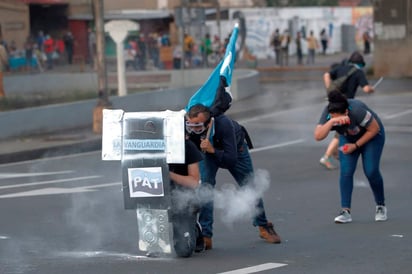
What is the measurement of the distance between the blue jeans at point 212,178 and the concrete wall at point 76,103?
38.6 ft

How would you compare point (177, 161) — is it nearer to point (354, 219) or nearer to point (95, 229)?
point (95, 229)

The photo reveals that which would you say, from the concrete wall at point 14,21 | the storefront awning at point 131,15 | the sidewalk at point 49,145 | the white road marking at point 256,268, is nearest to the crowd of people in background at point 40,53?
the concrete wall at point 14,21

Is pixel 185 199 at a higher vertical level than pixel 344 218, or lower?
higher

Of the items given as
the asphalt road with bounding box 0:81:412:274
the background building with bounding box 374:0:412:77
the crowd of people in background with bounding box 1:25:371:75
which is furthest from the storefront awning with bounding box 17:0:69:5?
the asphalt road with bounding box 0:81:412:274

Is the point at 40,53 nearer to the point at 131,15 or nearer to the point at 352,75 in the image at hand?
the point at 131,15

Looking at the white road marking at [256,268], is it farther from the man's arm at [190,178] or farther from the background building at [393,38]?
the background building at [393,38]

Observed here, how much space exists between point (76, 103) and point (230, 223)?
12692mm

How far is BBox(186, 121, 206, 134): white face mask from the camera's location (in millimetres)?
8570

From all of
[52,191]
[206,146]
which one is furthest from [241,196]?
[52,191]

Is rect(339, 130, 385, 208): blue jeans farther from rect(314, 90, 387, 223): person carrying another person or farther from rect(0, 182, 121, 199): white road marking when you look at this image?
rect(0, 182, 121, 199): white road marking

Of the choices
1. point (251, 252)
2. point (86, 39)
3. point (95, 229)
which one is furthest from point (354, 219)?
point (86, 39)

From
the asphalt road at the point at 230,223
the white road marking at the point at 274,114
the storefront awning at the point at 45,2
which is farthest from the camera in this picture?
the storefront awning at the point at 45,2

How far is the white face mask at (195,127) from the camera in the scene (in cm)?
857

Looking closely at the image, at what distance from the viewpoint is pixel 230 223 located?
10.4 m
